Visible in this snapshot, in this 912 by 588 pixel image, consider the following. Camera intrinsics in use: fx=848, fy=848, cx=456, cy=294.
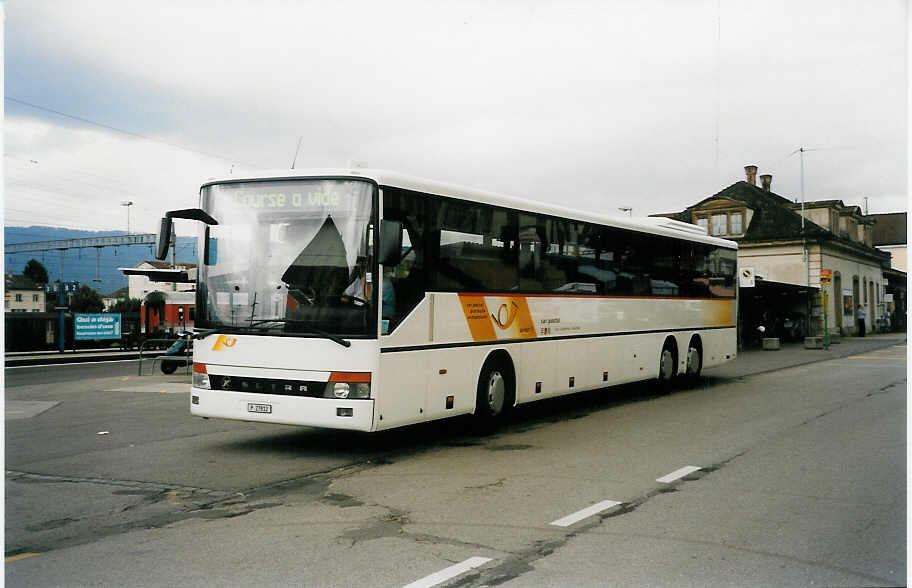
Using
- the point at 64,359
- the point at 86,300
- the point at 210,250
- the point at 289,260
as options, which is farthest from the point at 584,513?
the point at 86,300

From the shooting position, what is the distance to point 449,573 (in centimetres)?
532

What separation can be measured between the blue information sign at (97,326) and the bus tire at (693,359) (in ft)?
105

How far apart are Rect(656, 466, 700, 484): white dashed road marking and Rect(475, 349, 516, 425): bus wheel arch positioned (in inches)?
126

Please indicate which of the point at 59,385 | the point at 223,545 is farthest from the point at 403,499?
the point at 59,385

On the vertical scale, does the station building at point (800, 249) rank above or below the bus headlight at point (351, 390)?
above

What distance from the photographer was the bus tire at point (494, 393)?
11461mm

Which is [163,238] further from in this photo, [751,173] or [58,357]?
[751,173]

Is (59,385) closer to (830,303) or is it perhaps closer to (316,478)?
(316,478)

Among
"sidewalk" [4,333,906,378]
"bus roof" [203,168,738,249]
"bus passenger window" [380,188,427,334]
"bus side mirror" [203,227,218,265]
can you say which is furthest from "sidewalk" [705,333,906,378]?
"bus side mirror" [203,227,218,265]

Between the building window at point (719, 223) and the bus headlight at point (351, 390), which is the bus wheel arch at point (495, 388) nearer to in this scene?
the bus headlight at point (351, 390)

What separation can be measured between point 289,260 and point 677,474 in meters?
4.78

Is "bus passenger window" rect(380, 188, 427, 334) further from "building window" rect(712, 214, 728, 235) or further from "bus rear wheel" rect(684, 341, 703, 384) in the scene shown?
"building window" rect(712, 214, 728, 235)

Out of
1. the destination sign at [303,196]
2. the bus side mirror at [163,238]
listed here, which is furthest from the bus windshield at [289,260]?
the bus side mirror at [163,238]

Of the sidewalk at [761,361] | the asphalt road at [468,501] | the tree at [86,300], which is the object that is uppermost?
the tree at [86,300]
